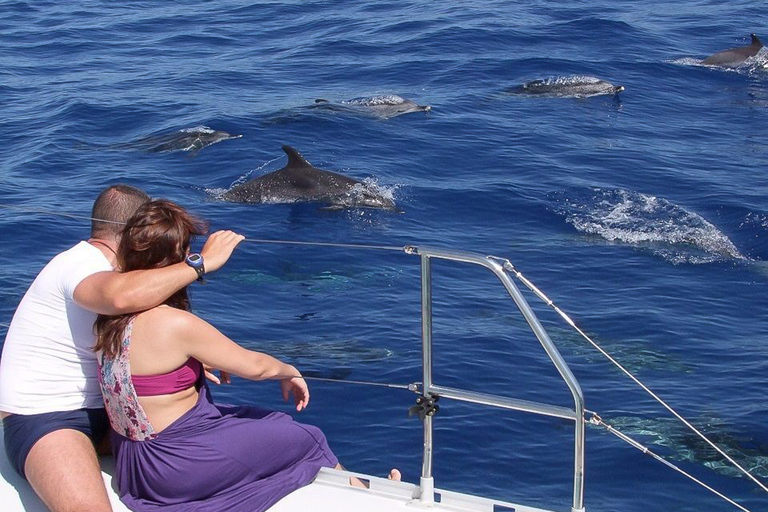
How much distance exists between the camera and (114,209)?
195 inches

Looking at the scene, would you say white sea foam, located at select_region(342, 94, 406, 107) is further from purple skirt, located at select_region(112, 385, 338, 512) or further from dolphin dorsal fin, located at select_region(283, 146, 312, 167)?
purple skirt, located at select_region(112, 385, 338, 512)

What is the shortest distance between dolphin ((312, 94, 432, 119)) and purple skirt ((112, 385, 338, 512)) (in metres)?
14.3

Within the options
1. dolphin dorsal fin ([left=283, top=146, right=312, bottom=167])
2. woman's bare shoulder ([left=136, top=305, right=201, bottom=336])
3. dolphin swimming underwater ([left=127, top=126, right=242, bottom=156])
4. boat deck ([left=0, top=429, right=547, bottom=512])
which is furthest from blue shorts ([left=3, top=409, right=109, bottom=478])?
dolphin swimming underwater ([left=127, top=126, right=242, bottom=156])

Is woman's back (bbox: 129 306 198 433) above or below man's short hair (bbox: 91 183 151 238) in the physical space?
below

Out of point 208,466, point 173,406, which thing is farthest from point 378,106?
point 208,466

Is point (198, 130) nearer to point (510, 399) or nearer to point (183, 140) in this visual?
point (183, 140)

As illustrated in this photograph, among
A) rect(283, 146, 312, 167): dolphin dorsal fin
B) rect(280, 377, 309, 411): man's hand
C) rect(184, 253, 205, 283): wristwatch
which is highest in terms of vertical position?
rect(184, 253, 205, 283): wristwatch

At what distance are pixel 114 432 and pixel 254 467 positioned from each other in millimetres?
625

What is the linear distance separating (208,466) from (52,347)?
914mm

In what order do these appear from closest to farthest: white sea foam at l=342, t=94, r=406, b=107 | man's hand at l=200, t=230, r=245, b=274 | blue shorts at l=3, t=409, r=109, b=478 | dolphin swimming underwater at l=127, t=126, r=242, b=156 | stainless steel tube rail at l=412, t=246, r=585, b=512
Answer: stainless steel tube rail at l=412, t=246, r=585, b=512
man's hand at l=200, t=230, r=245, b=274
blue shorts at l=3, t=409, r=109, b=478
dolphin swimming underwater at l=127, t=126, r=242, b=156
white sea foam at l=342, t=94, r=406, b=107

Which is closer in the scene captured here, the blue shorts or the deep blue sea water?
the blue shorts

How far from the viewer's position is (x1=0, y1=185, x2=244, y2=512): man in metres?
4.64

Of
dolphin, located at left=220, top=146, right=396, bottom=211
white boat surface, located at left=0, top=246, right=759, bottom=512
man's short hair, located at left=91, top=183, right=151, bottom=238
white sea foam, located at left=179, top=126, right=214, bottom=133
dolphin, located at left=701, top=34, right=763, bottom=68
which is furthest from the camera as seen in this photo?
dolphin, located at left=701, top=34, right=763, bottom=68

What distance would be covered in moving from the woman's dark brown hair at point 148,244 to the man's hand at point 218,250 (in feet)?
0.32
